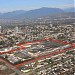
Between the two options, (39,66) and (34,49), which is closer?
(39,66)

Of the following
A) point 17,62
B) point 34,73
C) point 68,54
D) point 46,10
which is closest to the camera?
Answer: point 34,73

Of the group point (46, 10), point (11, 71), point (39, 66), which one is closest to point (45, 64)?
point (39, 66)

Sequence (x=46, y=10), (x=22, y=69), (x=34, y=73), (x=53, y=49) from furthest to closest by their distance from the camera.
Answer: (x=46, y=10) → (x=53, y=49) → (x=22, y=69) → (x=34, y=73)

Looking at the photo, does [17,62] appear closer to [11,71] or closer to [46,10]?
[11,71]

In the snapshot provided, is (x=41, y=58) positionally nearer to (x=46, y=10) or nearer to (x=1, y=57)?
(x=1, y=57)

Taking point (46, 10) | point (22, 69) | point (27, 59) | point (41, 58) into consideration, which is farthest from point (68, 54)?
point (46, 10)

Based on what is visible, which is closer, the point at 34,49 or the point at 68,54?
the point at 68,54

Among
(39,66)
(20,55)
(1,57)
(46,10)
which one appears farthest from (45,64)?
(46,10)

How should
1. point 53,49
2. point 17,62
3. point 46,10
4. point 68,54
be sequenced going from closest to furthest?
1. point 17,62
2. point 68,54
3. point 53,49
4. point 46,10

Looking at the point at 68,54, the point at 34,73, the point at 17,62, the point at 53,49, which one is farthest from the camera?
the point at 53,49
